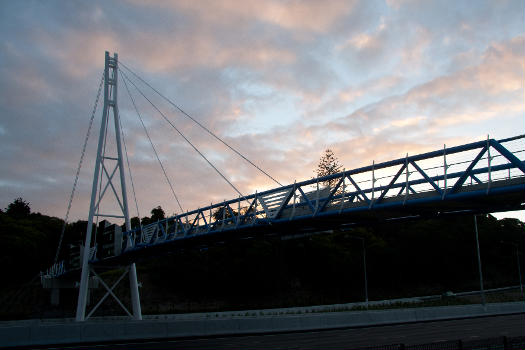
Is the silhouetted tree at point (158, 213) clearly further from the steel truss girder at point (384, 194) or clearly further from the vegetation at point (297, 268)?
the steel truss girder at point (384, 194)

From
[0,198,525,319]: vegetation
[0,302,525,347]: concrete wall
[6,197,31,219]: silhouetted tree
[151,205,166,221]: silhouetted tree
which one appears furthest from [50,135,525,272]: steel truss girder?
[6,197,31,219]: silhouetted tree

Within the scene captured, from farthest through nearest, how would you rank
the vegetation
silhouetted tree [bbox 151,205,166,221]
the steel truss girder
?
silhouetted tree [bbox 151,205,166,221] → the vegetation → the steel truss girder

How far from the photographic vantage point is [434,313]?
43.8 m

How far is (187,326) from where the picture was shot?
1180 inches

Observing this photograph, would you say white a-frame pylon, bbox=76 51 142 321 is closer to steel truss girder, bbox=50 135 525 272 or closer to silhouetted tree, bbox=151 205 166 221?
steel truss girder, bbox=50 135 525 272

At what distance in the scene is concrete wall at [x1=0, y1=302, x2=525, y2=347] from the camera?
26031mm

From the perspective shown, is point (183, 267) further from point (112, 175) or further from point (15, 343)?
point (15, 343)

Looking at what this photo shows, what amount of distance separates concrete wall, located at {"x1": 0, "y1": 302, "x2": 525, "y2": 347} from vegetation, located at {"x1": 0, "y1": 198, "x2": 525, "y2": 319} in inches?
1360

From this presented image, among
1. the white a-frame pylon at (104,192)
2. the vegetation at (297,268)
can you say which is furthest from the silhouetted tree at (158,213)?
the white a-frame pylon at (104,192)

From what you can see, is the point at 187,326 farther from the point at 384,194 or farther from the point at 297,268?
the point at 297,268

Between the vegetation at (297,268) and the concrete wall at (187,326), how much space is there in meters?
34.5

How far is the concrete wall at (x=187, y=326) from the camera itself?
85.4 ft

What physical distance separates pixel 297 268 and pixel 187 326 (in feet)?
205

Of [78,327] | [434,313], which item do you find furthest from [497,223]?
[78,327]
